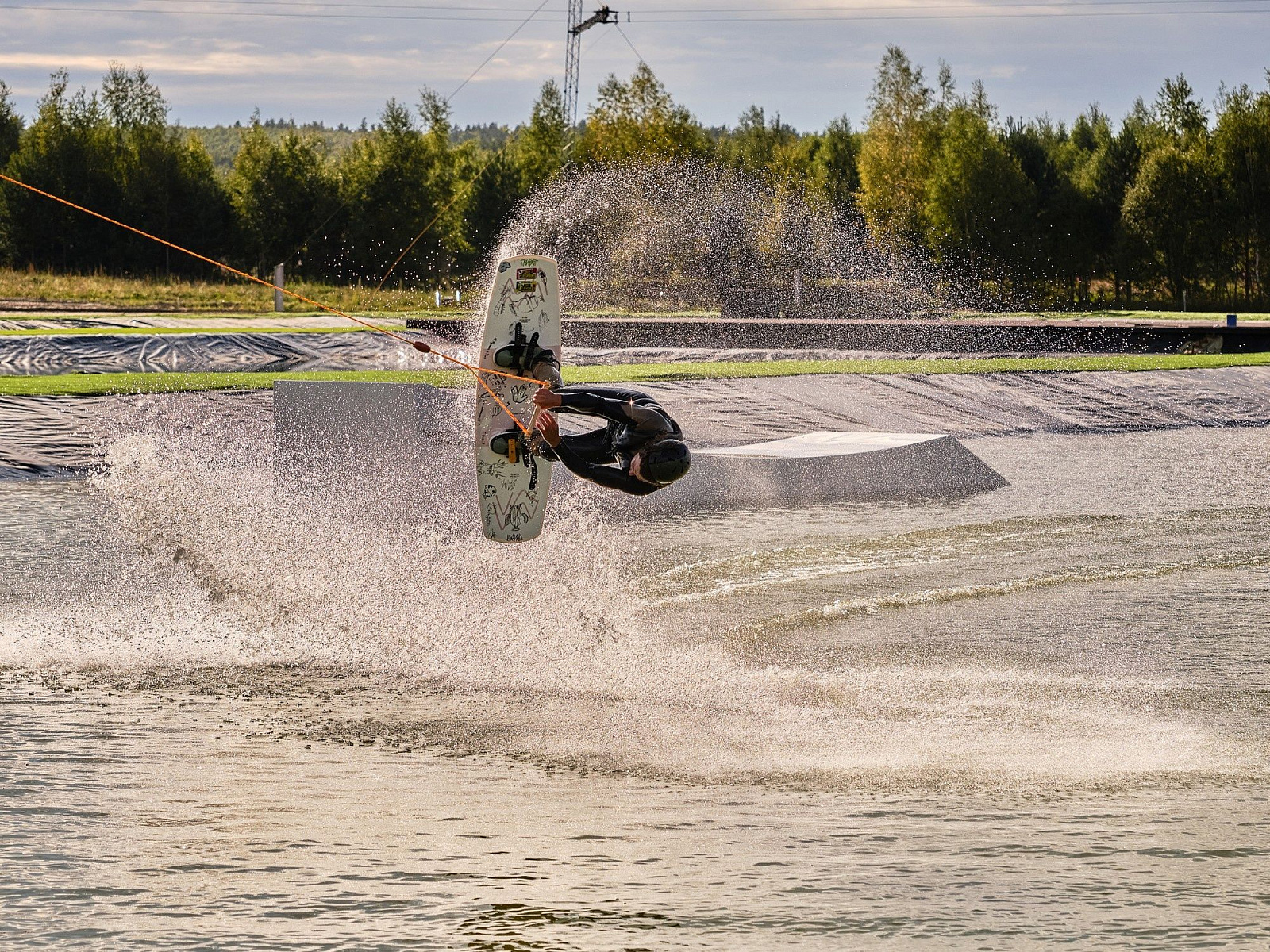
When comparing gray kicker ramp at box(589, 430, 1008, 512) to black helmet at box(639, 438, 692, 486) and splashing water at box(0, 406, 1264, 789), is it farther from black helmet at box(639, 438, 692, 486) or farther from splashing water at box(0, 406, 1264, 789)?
black helmet at box(639, 438, 692, 486)

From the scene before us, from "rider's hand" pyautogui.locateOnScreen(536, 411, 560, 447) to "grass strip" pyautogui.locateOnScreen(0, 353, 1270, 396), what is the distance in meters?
8.75

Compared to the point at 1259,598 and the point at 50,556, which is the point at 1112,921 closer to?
the point at 1259,598

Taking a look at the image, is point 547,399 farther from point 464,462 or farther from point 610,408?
point 464,462

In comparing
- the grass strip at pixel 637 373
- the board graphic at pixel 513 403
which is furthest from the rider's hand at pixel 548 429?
the grass strip at pixel 637 373

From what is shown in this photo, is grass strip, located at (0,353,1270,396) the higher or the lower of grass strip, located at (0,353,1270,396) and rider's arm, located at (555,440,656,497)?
the higher

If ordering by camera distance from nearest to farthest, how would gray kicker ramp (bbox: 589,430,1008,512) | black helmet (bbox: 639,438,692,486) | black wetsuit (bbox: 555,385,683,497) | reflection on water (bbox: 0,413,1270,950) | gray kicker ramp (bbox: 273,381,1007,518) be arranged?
reflection on water (bbox: 0,413,1270,950) < black helmet (bbox: 639,438,692,486) < black wetsuit (bbox: 555,385,683,497) < gray kicker ramp (bbox: 273,381,1007,518) < gray kicker ramp (bbox: 589,430,1008,512)

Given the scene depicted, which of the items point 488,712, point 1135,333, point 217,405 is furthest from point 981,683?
point 1135,333

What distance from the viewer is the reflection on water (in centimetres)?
473

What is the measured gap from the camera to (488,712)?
714cm

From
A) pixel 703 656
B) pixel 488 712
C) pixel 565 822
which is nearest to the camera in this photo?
pixel 565 822

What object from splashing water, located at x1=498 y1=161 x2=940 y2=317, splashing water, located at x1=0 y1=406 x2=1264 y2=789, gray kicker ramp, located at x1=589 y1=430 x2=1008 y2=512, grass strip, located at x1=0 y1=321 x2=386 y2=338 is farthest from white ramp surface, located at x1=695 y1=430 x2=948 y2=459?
splashing water, located at x1=498 y1=161 x2=940 y2=317

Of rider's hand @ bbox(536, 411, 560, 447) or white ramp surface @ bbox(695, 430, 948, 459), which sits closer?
rider's hand @ bbox(536, 411, 560, 447)

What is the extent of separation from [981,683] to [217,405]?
12.6m

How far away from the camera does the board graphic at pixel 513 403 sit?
381 inches
